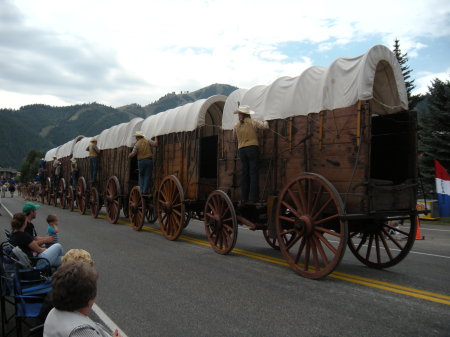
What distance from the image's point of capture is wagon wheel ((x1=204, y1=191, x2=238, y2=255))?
752 centimetres

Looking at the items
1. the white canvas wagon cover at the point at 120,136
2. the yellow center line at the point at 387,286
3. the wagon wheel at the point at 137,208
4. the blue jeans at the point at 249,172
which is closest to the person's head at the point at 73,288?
the yellow center line at the point at 387,286

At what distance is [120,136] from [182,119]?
14.6 feet

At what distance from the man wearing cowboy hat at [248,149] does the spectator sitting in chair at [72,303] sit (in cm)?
513

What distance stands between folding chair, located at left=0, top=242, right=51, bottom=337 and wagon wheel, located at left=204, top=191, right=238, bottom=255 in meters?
4.07

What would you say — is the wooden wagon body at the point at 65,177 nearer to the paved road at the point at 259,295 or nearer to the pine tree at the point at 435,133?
the paved road at the point at 259,295

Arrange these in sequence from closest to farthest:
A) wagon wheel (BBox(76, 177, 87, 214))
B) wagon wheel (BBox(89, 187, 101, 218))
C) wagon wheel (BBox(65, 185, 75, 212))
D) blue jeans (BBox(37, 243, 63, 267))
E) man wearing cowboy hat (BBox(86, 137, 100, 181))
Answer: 1. blue jeans (BBox(37, 243, 63, 267))
2. wagon wheel (BBox(89, 187, 101, 218))
3. man wearing cowboy hat (BBox(86, 137, 100, 181))
4. wagon wheel (BBox(76, 177, 87, 214))
5. wagon wheel (BBox(65, 185, 75, 212))

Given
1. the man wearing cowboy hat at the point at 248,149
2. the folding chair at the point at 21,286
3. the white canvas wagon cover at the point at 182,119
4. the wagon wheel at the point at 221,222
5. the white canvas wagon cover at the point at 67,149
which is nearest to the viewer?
the folding chair at the point at 21,286

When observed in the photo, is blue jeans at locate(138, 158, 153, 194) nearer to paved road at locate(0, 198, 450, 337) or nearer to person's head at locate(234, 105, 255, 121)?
paved road at locate(0, 198, 450, 337)

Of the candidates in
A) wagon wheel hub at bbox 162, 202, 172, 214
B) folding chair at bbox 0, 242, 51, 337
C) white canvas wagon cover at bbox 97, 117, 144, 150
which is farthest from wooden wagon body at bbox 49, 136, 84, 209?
folding chair at bbox 0, 242, 51, 337

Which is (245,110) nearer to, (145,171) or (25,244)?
(25,244)

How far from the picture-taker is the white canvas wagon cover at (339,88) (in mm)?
5664

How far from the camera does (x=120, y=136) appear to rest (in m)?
13.4

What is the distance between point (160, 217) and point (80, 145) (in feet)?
30.9

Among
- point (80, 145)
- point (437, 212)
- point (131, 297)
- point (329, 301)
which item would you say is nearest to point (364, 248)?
point (329, 301)
